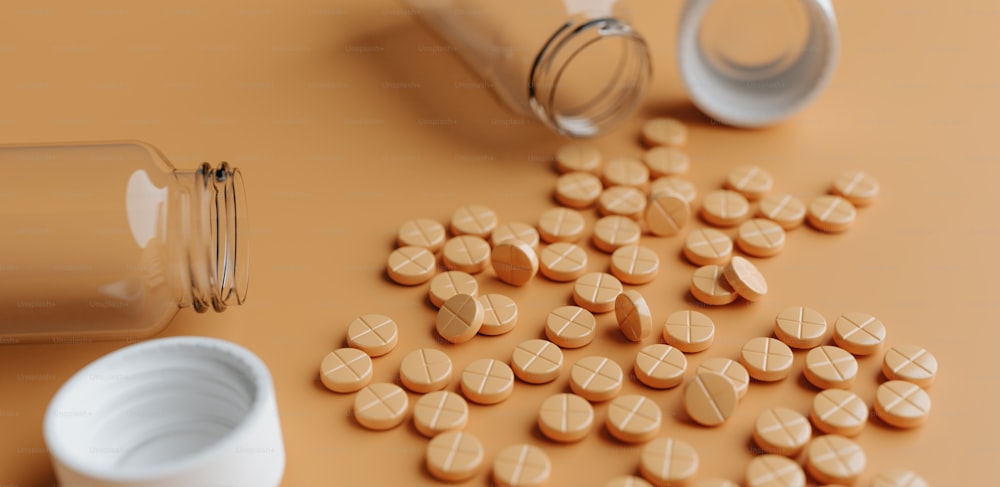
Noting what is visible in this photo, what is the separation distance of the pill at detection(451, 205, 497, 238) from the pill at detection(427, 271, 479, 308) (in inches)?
5.9

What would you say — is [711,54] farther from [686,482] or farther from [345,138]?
[686,482]

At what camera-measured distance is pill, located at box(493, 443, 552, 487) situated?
1.75m

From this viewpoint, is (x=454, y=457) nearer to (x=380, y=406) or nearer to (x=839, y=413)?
(x=380, y=406)

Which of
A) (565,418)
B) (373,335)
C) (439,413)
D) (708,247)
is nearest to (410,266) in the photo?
(373,335)

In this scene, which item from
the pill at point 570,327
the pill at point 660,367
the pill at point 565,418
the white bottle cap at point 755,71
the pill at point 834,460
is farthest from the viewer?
the white bottle cap at point 755,71

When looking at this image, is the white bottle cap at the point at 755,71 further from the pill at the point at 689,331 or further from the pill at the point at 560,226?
the pill at the point at 689,331

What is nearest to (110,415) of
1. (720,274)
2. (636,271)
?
(636,271)

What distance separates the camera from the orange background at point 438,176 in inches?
74.4

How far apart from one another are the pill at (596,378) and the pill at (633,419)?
0.04 meters

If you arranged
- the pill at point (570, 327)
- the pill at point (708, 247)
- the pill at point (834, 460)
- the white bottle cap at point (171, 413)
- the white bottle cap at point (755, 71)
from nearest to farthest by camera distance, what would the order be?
the white bottle cap at point (171, 413), the pill at point (834, 460), the pill at point (570, 327), the pill at point (708, 247), the white bottle cap at point (755, 71)

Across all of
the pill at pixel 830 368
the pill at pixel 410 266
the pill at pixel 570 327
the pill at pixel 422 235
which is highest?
the pill at pixel 830 368

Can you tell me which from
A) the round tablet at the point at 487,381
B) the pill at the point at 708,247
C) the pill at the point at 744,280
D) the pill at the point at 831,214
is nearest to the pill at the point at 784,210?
the pill at the point at 831,214

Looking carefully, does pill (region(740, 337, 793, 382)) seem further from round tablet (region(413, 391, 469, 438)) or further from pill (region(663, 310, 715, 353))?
round tablet (region(413, 391, 469, 438))

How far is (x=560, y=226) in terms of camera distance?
92.3 inches
